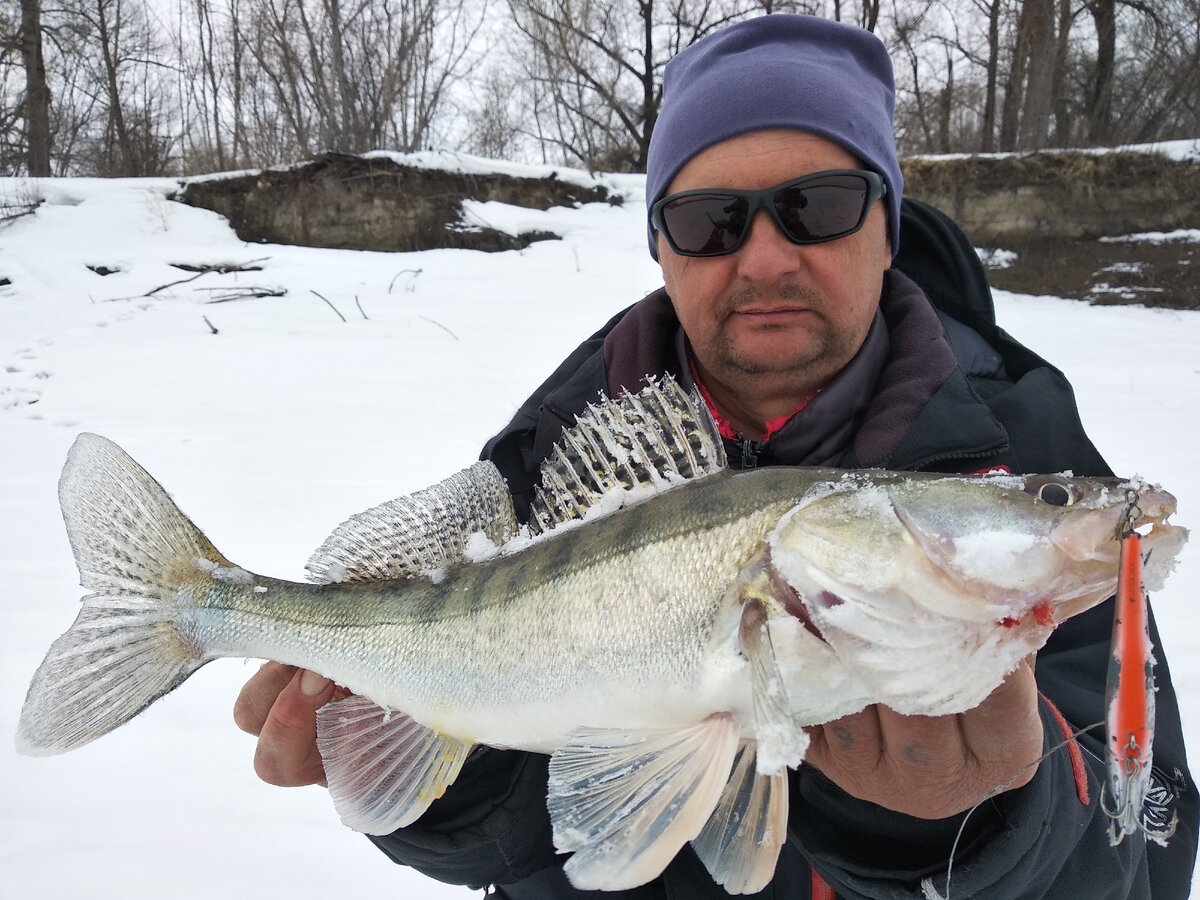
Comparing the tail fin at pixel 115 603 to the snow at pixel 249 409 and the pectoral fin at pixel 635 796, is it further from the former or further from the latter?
the pectoral fin at pixel 635 796

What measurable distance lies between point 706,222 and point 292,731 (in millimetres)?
1435

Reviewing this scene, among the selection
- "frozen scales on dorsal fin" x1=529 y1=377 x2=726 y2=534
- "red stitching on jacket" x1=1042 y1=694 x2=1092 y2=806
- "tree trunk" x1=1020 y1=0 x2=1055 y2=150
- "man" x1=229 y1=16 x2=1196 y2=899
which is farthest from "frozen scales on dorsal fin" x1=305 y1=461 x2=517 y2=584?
"tree trunk" x1=1020 y1=0 x2=1055 y2=150

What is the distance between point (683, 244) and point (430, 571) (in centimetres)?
93

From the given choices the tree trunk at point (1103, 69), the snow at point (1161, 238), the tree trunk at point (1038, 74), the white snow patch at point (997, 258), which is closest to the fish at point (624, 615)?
the white snow patch at point (997, 258)

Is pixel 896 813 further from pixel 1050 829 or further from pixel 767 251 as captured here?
pixel 767 251

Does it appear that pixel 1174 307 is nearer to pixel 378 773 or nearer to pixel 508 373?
pixel 508 373

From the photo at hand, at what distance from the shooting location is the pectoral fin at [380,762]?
4.77 feet

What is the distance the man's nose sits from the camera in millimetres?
1667

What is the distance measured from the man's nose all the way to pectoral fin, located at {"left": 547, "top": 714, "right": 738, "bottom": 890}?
3.27 ft

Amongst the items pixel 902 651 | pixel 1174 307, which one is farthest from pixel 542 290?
pixel 902 651

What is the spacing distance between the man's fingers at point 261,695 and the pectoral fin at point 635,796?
84 cm

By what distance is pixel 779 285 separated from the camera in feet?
5.58

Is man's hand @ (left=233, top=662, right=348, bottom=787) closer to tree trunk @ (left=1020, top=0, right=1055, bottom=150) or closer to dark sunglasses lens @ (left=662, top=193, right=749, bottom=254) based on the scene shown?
dark sunglasses lens @ (left=662, top=193, right=749, bottom=254)

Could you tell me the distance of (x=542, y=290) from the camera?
32.0 ft
